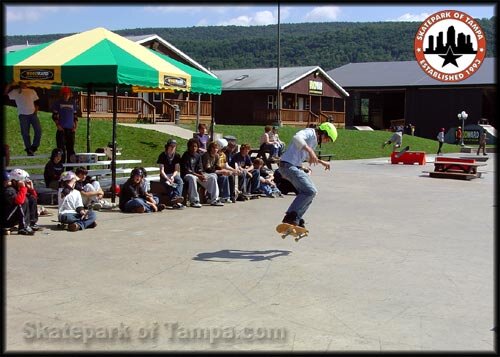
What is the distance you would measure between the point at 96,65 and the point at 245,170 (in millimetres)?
4257

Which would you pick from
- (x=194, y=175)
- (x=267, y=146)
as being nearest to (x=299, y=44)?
(x=267, y=146)

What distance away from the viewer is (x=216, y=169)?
44.7 feet

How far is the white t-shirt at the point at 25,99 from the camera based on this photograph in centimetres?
1478

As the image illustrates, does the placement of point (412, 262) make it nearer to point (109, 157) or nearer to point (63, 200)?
point (63, 200)

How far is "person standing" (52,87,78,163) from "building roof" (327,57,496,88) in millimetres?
50873

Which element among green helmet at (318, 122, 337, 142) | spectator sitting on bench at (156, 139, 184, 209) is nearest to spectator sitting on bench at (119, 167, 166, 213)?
spectator sitting on bench at (156, 139, 184, 209)

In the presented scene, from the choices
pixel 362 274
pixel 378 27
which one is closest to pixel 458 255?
pixel 362 274

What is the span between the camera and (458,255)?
335 inches

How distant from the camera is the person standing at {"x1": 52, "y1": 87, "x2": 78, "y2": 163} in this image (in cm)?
1465

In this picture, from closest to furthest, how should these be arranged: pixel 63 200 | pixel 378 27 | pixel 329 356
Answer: pixel 329 356 → pixel 63 200 → pixel 378 27

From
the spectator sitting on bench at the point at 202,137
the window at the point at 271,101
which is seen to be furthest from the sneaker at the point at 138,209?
the window at the point at 271,101

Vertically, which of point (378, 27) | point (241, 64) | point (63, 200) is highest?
point (378, 27)

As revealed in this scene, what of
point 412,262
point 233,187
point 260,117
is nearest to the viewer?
point 412,262

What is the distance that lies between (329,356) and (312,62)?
125m
